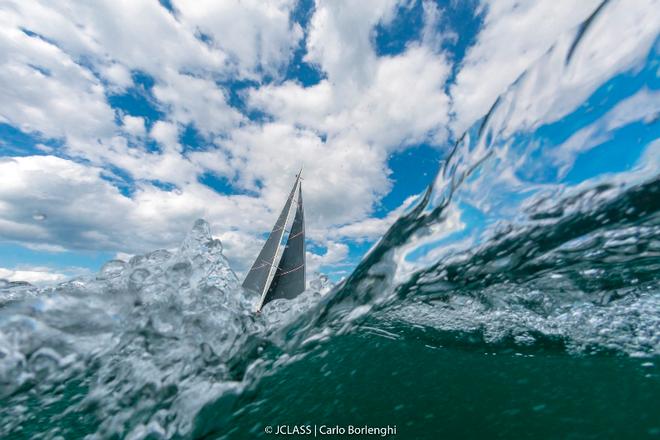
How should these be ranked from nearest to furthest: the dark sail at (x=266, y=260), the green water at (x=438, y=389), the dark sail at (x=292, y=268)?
the green water at (x=438, y=389)
the dark sail at (x=266, y=260)
the dark sail at (x=292, y=268)

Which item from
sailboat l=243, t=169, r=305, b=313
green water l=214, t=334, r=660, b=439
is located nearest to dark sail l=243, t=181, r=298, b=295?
sailboat l=243, t=169, r=305, b=313

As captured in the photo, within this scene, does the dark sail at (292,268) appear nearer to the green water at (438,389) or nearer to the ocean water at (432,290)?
the green water at (438,389)

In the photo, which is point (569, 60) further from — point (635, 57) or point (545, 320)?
point (545, 320)

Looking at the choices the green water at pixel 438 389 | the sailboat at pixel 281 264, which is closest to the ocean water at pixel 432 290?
the green water at pixel 438 389

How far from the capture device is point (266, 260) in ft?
70.8

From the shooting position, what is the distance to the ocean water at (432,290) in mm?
3664

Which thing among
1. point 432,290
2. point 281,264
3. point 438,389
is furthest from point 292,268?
point 432,290

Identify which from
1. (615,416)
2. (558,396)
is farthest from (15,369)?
(615,416)

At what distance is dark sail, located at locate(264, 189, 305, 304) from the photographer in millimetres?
20750

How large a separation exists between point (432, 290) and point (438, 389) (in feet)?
35.6

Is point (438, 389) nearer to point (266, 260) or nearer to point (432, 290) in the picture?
point (432, 290)

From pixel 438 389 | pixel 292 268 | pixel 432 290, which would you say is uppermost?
pixel 292 268

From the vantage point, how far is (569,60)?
3.36m

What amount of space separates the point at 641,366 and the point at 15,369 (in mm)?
21365
